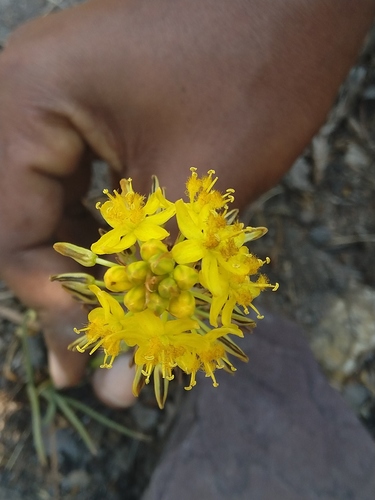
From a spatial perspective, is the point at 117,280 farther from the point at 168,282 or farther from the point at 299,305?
the point at 299,305

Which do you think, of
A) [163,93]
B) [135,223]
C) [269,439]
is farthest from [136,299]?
[269,439]

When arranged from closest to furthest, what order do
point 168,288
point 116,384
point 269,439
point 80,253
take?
point 168,288 → point 80,253 → point 269,439 → point 116,384

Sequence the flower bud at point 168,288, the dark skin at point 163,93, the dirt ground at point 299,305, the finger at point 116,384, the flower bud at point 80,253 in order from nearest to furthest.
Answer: the flower bud at point 168,288, the flower bud at point 80,253, the dark skin at point 163,93, the finger at point 116,384, the dirt ground at point 299,305

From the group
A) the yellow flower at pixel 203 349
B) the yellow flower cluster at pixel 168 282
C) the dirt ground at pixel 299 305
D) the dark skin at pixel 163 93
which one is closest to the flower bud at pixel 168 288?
the yellow flower cluster at pixel 168 282

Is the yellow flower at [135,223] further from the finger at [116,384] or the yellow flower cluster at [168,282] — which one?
the finger at [116,384]

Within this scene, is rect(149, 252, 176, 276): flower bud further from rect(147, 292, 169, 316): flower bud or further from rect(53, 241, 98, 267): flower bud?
rect(53, 241, 98, 267): flower bud

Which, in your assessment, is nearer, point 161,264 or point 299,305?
point 161,264

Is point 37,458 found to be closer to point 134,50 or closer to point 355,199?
point 134,50
